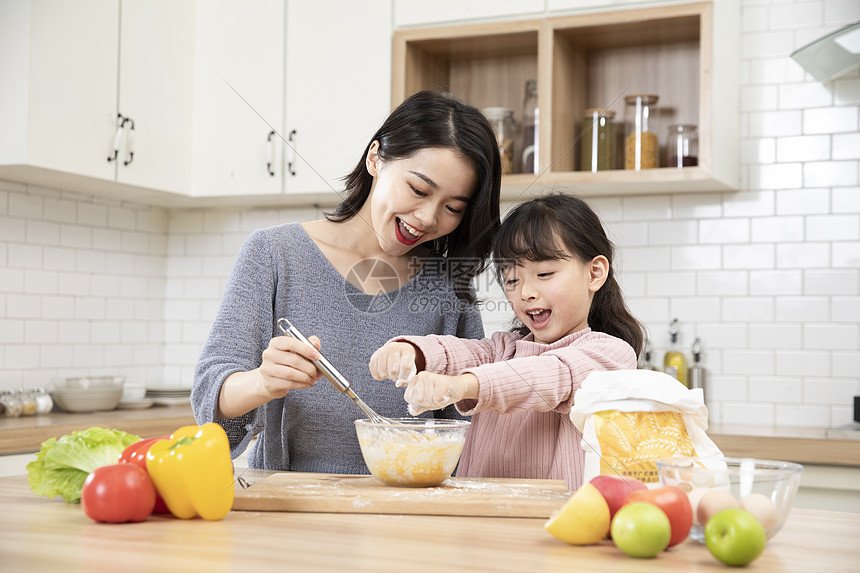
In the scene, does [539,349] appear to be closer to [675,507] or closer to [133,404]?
[675,507]

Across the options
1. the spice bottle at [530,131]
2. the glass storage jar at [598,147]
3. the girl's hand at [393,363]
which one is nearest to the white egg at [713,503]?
the girl's hand at [393,363]

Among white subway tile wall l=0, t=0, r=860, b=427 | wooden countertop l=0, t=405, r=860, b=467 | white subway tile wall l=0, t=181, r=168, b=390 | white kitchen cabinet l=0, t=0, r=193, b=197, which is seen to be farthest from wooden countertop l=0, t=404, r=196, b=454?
white kitchen cabinet l=0, t=0, r=193, b=197

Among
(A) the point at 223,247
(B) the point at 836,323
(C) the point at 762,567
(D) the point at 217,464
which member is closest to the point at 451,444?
(D) the point at 217,464

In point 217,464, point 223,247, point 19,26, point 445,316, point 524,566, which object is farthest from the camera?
point 223,247

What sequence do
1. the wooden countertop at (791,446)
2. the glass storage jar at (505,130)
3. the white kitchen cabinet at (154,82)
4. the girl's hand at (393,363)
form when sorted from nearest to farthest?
the girl's hand at (393,363) → the wooden countertop at (791,446) → the glass storage jar at (505,130) → the white kitchen cabinet at (154,82)

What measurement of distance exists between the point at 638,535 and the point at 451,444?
0.38m

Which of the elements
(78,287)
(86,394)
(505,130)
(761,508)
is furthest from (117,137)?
(761,508)

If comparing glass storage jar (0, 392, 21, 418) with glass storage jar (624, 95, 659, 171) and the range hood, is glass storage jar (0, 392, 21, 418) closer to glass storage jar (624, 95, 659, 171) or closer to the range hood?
glass storage jar (624, 95, 659, 171)

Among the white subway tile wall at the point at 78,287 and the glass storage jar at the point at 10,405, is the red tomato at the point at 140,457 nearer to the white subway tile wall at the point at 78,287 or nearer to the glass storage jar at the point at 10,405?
the glass storage jar at the point at 10,405

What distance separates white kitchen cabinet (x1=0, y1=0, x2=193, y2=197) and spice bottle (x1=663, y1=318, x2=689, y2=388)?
5.59 ft

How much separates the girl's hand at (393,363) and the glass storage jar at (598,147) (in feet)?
4.65

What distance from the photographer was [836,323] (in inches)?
101

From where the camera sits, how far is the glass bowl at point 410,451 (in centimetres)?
113

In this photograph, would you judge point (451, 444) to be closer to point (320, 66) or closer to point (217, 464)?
point (217, 464)
